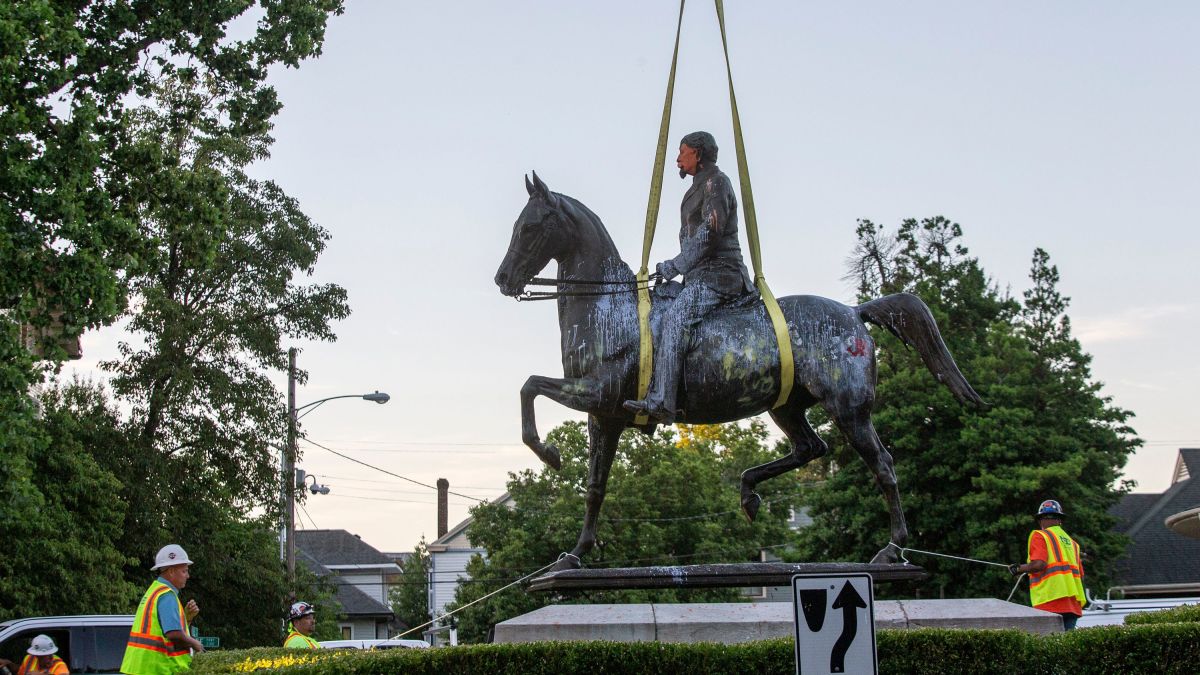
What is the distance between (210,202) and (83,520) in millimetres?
12352

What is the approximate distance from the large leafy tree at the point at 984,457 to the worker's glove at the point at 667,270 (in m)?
26.5

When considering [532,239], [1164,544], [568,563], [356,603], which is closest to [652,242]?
[532,239]

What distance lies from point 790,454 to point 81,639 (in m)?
12.7

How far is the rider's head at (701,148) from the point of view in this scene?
13.1m

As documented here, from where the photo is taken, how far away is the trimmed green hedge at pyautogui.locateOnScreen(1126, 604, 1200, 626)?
11.9m

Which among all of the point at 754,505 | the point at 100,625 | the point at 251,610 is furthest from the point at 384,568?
the point at 754,505

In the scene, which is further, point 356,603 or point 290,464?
point 356,603

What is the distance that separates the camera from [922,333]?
13.2 m

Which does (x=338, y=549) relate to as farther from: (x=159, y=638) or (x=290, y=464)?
(x=159, y=638)

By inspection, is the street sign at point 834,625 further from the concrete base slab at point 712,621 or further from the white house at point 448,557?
the white house at point 448,557

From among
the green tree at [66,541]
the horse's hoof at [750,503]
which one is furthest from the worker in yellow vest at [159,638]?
the green tree at [66,541]

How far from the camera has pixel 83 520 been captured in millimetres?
30578

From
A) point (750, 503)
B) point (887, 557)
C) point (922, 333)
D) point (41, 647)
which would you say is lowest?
point (41, 647)

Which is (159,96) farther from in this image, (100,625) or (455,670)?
(455,670)
